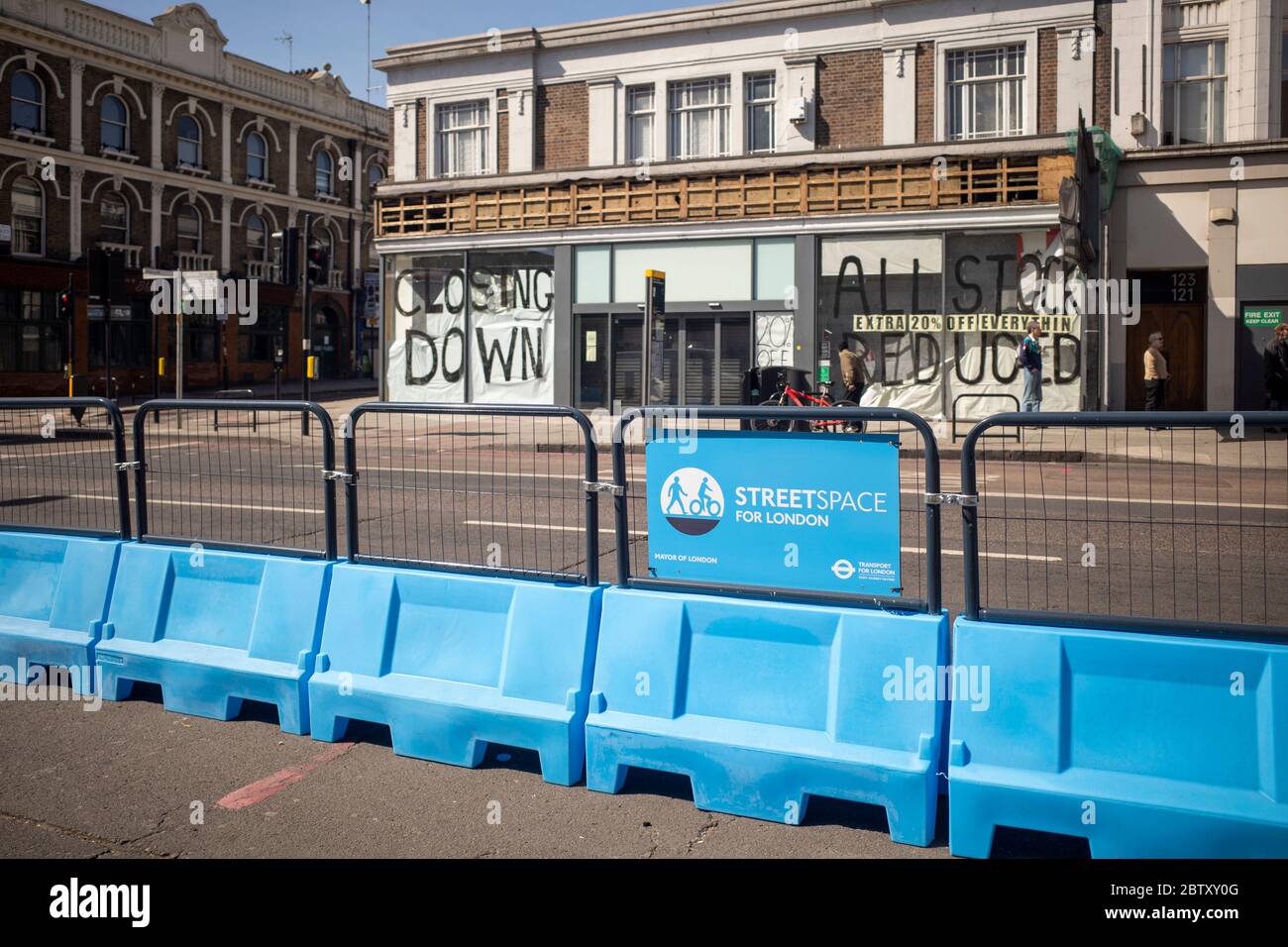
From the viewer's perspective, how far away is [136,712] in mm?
5656

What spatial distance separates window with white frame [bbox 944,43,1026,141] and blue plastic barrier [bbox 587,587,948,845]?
20295 millimetres

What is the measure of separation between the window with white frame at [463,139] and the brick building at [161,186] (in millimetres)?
12144

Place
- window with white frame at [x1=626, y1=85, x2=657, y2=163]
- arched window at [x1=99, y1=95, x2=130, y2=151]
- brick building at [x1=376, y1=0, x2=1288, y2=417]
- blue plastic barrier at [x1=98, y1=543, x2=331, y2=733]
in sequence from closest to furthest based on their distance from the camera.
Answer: blue plastic barrier at [x1=98, y1=543, x2=331, y2=733] → brick building at [x1=376, y1=0, x2=1288, y2=417] → window with white frame at [x1=626, y1=85, x2=657, y2=163] → arched window at [x1=99, y1=95, x2=130, y2=151]

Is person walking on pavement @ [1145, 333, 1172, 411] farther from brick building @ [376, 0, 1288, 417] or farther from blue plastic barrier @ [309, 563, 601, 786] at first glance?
blue plastic barrier @ [309, 563, 601, 786]

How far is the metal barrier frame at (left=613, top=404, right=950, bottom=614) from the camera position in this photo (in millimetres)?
4398

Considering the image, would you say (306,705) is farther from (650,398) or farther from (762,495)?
(650,398)

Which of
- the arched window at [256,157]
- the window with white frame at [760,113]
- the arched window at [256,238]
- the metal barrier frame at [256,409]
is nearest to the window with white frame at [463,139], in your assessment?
the window with white frame at [760,113]

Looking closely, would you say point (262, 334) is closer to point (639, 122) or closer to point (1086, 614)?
point (639, 122)

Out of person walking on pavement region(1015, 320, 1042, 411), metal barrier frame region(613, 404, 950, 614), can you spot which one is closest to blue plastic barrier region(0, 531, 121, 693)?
metal barrier frame region(613, 404, 950, 614)

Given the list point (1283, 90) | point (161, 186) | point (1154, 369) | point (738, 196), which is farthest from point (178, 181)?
point (1283, 90)

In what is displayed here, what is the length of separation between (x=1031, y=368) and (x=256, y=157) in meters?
37.4
